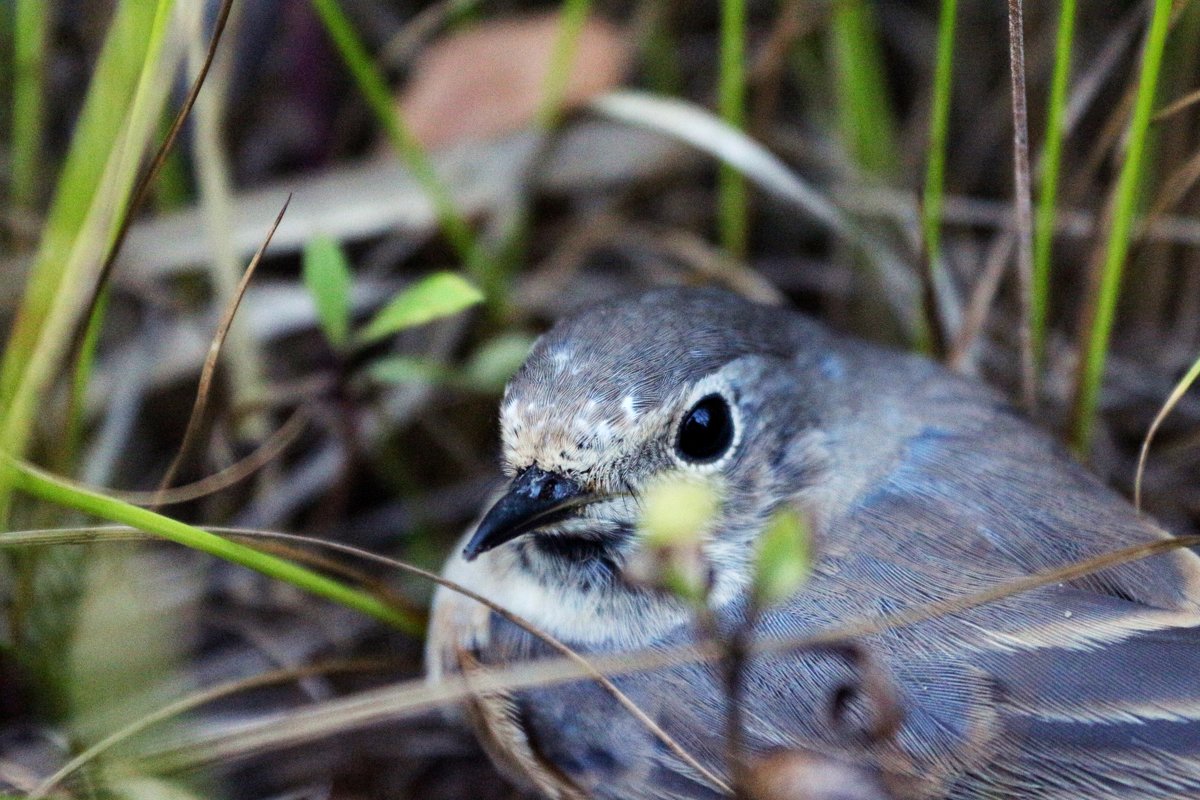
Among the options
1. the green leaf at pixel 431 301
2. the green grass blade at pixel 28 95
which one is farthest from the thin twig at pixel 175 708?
the green grass blade at pixel 28 95

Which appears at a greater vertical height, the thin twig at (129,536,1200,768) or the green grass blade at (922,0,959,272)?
the green grass blade at (922,0,959,272)

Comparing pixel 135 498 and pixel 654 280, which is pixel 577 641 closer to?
pixel 135 498

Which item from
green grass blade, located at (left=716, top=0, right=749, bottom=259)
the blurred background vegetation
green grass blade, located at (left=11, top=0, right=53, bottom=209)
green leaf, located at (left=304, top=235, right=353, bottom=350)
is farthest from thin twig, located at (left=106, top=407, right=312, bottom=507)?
green grass blade, located at (left=716, top=0, right=749, bottom=259)

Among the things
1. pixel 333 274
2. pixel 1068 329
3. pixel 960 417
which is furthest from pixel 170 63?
pixel 1068 329

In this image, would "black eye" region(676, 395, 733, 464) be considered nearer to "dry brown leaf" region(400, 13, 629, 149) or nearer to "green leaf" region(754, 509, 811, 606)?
"green leaf" region(754, 509, 811, 606)

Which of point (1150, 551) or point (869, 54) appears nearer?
point (1150, 551)

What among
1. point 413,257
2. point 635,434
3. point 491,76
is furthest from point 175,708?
point 491,76

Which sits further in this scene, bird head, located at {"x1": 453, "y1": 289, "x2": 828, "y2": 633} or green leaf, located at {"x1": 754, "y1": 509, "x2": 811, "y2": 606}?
bird head, located at {"x1": 453, "y1": 289, "x2": 828, "y2": 633}
